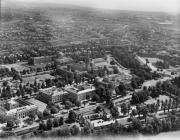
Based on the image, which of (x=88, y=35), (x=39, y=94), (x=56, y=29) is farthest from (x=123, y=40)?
(x=39, y=94)

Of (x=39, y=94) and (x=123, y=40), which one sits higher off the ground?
(x=123, y=40)

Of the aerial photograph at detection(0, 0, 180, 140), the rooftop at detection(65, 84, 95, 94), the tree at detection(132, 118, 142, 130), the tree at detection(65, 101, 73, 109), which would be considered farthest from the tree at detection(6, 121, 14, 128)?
the tree at detection(132, 118, 142, 130)

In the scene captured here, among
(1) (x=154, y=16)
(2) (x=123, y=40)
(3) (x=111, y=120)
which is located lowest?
(3) (x=111, y=120)

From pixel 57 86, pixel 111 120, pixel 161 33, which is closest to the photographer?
pixel 111 120

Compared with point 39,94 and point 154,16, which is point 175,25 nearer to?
point 154,16

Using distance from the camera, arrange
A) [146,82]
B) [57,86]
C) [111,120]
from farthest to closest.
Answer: [146,82], [57,86], [111,120]

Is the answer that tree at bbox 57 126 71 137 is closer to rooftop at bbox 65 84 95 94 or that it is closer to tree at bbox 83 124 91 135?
tree at bbox 83 124 91 135

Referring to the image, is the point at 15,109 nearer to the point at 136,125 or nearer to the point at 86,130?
the point at 86,130
